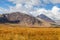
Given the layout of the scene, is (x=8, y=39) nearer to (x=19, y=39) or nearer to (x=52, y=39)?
(x=19, y=39)

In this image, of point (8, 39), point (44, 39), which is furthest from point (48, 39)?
point (8, 39)

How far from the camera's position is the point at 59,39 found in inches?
379

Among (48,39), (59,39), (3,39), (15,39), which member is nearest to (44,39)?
(48,39)

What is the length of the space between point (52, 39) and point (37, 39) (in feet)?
2.88

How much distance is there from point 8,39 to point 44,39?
203 cm

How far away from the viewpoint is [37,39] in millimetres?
9359

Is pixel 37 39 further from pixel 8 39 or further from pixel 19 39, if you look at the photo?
pixel 8 39

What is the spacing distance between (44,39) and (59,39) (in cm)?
88

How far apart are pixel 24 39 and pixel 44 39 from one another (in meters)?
1.15

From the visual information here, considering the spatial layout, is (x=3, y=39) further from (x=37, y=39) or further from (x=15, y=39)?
(x=37, y=39)

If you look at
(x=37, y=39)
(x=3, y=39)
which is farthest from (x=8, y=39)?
(x=37, y=39)

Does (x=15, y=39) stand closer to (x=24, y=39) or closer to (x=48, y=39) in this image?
(x=24, y=39)

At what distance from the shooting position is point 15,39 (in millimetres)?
9156

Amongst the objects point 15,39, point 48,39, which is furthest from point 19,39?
point 48,39
